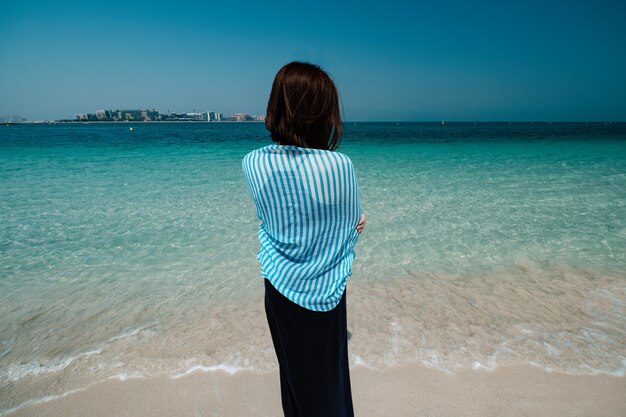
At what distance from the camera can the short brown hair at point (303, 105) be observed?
1018mm

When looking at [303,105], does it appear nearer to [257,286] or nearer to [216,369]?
[216,369]

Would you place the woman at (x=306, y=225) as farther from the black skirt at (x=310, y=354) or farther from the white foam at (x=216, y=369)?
the white foam at (x=216, y=369)

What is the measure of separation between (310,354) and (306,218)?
64 centimetres

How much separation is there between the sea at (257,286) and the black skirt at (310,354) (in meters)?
1.19

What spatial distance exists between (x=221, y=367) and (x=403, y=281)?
7.91ft

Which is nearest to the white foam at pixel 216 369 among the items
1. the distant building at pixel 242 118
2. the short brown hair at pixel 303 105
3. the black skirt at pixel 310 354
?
the black skirt at pixel 310 354

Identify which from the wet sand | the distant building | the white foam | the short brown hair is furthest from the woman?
the distant building

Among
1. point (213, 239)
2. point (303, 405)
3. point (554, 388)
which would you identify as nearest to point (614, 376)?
point (554, 388)

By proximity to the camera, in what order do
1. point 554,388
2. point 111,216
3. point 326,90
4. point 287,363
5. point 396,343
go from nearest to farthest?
point 326,90, point 287,363, point 554,388, point 396,343, point 111,216

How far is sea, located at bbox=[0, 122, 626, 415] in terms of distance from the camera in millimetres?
2654

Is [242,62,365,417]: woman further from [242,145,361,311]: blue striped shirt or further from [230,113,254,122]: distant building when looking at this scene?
[230,113,254,122]: distant building

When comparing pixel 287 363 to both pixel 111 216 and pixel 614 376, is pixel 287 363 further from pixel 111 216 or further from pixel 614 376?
pixel 111 216

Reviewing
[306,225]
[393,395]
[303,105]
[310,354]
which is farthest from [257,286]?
[303,105]

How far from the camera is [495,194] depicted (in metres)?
8.60
